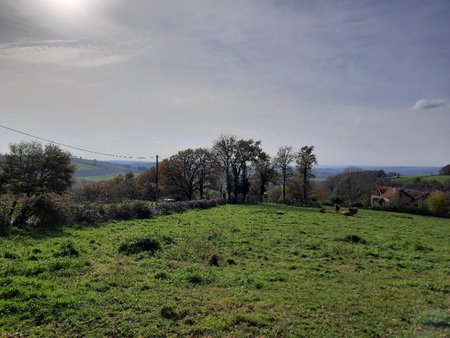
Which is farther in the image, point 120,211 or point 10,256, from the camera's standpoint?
point 120,211

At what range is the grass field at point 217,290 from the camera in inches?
290

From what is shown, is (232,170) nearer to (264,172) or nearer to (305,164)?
(264,172)

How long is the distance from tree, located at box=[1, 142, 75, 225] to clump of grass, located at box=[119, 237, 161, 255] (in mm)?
29100

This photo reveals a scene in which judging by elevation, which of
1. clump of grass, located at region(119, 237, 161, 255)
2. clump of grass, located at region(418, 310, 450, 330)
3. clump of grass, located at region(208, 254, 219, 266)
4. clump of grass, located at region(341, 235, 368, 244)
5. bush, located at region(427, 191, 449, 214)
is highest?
clump of grass, located at region(119, 237, 161, 255)

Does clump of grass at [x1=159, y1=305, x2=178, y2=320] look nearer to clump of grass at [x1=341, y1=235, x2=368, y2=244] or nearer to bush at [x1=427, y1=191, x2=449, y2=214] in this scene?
clump of grass at [x1=341, y1=235, x2=368, y2=244]

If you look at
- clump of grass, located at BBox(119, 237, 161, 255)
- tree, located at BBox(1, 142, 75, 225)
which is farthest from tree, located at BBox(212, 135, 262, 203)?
clump of grass, located at BBox(119, 237, 161, 255)

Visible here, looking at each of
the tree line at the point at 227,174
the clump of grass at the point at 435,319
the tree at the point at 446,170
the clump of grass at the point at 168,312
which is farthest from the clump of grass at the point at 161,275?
the tree at the point at 446,170

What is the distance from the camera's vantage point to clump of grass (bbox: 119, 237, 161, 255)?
14.1 metres

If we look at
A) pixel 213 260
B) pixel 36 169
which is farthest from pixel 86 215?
pixel 36 169

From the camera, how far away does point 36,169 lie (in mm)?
41781

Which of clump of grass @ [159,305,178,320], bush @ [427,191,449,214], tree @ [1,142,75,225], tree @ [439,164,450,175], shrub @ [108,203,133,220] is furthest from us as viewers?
tree @ [439,164,450,175]

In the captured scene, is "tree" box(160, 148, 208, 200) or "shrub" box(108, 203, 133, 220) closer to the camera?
"shrub" box(108, 203, 133, 220)

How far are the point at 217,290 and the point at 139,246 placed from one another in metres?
5.76

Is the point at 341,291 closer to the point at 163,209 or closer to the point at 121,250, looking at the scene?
the point at 121,250
